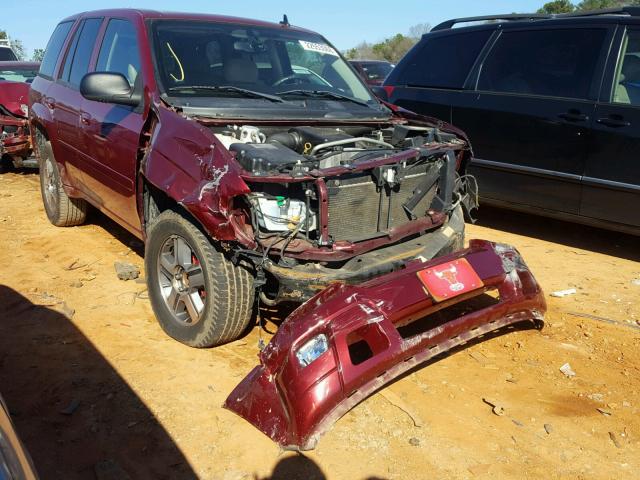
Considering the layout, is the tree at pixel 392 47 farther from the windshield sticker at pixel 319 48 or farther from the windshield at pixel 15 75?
the windshield sticker at pixel 319 48

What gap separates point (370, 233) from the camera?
3318 mm

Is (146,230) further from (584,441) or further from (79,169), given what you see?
(584,441)

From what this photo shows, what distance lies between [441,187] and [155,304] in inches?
76.2

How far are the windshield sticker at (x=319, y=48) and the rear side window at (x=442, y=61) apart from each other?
1.72 metres

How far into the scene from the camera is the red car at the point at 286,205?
284 cm

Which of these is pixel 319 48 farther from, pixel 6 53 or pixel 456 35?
pixel 6 53

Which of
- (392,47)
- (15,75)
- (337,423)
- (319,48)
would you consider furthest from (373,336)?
(392,47)

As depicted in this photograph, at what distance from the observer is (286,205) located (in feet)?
10.0

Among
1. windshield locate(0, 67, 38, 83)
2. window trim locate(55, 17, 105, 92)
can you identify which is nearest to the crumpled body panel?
windshield locate(0, 67, 38, 83)

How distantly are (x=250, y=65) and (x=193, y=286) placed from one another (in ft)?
5.43

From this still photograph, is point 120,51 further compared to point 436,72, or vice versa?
point 436,72

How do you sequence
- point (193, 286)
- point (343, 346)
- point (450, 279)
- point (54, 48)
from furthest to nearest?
point (54, 48)
point (193, 286)
point (450, 279)
point (343, 346)

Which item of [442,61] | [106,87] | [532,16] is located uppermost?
[532,16]

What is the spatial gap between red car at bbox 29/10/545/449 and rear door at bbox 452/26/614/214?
1460mm
